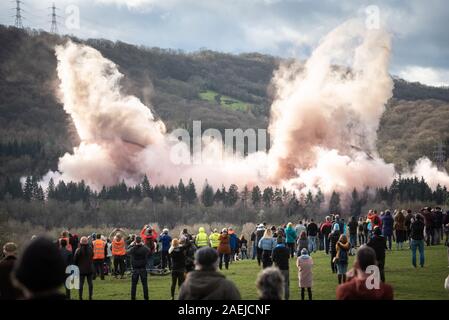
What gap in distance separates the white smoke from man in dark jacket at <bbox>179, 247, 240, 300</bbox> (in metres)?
82.5

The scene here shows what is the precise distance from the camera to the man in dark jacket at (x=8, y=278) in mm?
12904

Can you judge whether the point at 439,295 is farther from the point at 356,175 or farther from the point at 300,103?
the point at 356,175

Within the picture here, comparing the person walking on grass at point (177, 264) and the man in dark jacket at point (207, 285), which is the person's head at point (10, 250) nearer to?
the man in dark jacket at point (207, 285)

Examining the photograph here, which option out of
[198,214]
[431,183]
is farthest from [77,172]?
[431,183]

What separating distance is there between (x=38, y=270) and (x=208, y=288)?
2981mm

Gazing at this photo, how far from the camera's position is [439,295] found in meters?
19.7

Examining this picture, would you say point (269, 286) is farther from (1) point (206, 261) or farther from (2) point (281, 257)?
(2) point (281, 257)

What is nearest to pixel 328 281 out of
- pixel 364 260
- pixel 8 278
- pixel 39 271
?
pixel 8 278

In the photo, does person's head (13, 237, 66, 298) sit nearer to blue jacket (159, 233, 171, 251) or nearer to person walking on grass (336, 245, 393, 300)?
person walking on grass (336, 245, 393, 300)

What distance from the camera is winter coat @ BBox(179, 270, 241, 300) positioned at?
9.06 metres

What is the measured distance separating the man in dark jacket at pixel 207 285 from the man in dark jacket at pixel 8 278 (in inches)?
188

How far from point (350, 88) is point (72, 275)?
256ft

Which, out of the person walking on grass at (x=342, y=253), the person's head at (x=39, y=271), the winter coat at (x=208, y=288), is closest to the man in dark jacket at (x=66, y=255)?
the person walking on grass at (x=342, y=253)

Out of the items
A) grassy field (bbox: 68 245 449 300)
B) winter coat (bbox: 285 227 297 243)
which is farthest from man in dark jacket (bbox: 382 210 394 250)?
Answer: winter coat (bbox: 285 227 297 243)
